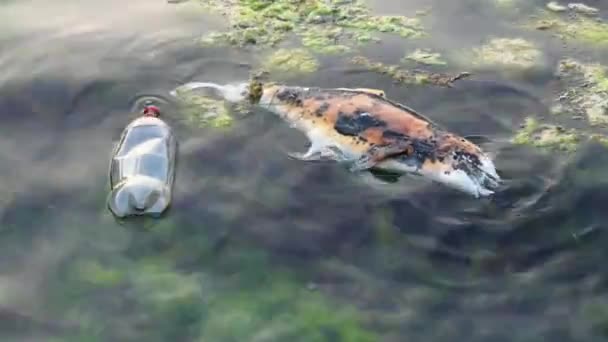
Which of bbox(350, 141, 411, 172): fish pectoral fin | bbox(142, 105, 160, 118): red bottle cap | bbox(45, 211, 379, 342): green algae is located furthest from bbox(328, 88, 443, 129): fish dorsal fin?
bbox(45, 211, 379, 342): green algae

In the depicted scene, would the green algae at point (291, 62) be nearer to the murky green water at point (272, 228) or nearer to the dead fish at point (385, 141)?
the murky green water at point (272, 228)

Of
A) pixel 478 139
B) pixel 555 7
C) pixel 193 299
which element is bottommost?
pixel 193 299

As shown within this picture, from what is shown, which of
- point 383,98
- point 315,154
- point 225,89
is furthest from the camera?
point 225,89

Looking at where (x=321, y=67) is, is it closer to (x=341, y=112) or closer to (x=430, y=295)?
(x=341, y=112)

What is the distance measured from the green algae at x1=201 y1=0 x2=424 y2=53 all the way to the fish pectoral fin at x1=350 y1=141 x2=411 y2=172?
142 centimetres

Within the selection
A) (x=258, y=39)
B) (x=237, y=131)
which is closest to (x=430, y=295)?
(x=237, y=131)

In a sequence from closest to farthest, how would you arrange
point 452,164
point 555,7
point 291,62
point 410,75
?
1. point 452,164
2. point 410,75
3. point 291,62
4. point 555,7

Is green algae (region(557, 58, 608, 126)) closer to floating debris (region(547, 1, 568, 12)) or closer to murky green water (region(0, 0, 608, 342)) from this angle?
murky green water (region(0, 0, 608, 342))

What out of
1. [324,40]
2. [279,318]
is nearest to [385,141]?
[279,318]

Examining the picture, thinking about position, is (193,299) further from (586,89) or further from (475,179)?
(586,89)

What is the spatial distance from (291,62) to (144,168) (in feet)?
5.27

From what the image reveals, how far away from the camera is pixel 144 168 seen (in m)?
4.71

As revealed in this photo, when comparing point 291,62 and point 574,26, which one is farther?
point 574,26

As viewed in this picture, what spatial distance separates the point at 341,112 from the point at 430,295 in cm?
136
